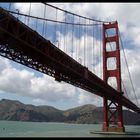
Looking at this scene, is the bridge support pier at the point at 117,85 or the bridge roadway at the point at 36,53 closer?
the bridge roadway at the point at 36,53

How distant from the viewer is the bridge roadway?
68.1 feet

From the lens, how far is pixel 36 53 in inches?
1007

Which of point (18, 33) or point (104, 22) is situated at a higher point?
point (104, 22)

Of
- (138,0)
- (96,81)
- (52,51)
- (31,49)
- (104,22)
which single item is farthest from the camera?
(104,22)

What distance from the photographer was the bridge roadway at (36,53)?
68.1 feet

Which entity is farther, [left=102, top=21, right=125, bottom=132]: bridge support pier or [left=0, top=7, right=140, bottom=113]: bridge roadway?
[left=102, top=21, right=125, bottom=132]: bridge support pier

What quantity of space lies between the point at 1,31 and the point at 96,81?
26040 mm

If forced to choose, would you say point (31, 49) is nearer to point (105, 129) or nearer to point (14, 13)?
point (14, 13)

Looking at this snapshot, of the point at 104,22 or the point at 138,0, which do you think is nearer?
the point at 138,0

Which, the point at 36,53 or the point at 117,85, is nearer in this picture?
the point at 36,53

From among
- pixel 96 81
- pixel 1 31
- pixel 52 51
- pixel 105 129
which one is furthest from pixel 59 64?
pixel 105 129

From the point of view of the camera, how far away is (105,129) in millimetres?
48094

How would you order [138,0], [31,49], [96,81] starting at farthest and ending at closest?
[96,81], [31,49], [138,0]

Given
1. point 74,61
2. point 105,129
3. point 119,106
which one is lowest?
point 105,129
